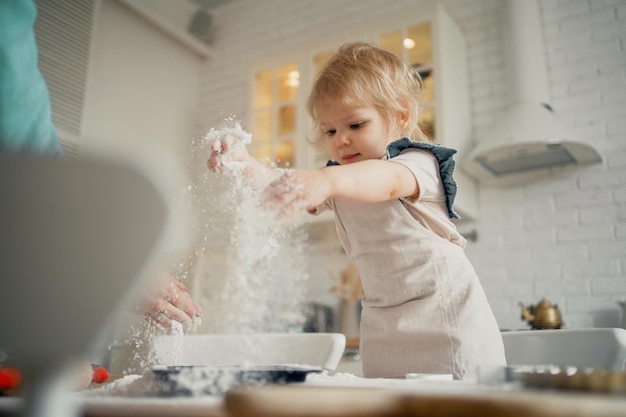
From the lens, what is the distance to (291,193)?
1.99 feet

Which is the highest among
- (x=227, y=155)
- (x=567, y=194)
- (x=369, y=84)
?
(x=567, y=194)

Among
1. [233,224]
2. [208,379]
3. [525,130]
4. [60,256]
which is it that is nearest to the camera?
[60,256]

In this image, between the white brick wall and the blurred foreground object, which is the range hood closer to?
the white brick wall

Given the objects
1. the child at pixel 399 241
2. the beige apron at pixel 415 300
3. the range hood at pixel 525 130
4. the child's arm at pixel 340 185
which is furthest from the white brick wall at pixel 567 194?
the child's arm at pixel 340 185

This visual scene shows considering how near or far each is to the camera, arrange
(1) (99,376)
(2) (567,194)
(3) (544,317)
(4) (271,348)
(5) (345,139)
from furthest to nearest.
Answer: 1. (2) (567,194)
2. (3) (544,317)
3. (4) (271,348)
4. (5) (345,139)
5. (1) (99,376)

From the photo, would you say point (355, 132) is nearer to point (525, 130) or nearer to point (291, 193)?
point (291, 193)

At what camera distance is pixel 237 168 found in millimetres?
883

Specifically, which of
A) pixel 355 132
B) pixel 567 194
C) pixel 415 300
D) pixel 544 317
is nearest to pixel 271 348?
pixel 415 300

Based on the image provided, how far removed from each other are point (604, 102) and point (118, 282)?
8.98 feet

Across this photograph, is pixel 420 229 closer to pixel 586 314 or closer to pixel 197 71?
pixel 586 314

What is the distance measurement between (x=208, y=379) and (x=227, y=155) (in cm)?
49

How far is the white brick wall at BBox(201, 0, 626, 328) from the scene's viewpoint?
238cm

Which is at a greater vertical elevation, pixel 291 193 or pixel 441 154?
pixel 441 154

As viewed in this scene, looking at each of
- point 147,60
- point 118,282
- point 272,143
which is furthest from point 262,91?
point 118,282
